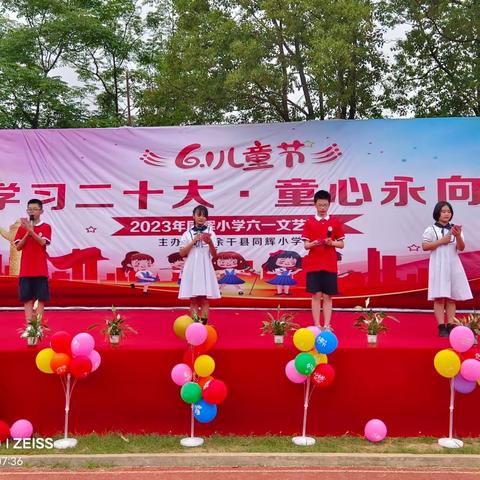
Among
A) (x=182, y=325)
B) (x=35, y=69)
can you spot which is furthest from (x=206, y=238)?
(x=35, y=69)

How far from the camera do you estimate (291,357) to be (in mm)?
2828

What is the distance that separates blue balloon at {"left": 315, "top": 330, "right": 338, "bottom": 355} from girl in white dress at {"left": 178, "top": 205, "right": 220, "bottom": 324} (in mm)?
1245

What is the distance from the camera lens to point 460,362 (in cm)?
263

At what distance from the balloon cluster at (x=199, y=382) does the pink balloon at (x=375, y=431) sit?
2.47 ft

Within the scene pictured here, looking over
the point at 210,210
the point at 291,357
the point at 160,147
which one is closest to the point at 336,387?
the point at 291,357

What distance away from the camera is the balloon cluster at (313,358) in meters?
2.65

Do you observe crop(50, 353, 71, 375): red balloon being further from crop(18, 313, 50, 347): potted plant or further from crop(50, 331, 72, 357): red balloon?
crop(18, 313, 50, 347): potted plant

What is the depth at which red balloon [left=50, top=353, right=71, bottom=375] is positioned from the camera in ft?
8.47

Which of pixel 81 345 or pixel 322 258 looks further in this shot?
pixel 322 258

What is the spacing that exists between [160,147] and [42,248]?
65.5 inches

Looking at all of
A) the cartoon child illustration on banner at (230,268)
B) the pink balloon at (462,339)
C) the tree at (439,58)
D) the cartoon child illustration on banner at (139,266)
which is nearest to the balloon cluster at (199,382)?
the pink balloon at (462,339)

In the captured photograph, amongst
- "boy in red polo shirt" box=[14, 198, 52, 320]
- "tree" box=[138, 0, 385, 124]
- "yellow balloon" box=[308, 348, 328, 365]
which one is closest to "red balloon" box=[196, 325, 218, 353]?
"yellow balloon" box=[308, 348, 328, 365]

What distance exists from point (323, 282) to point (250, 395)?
997 millimetres

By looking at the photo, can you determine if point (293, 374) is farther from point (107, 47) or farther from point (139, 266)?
point (107, 47)
